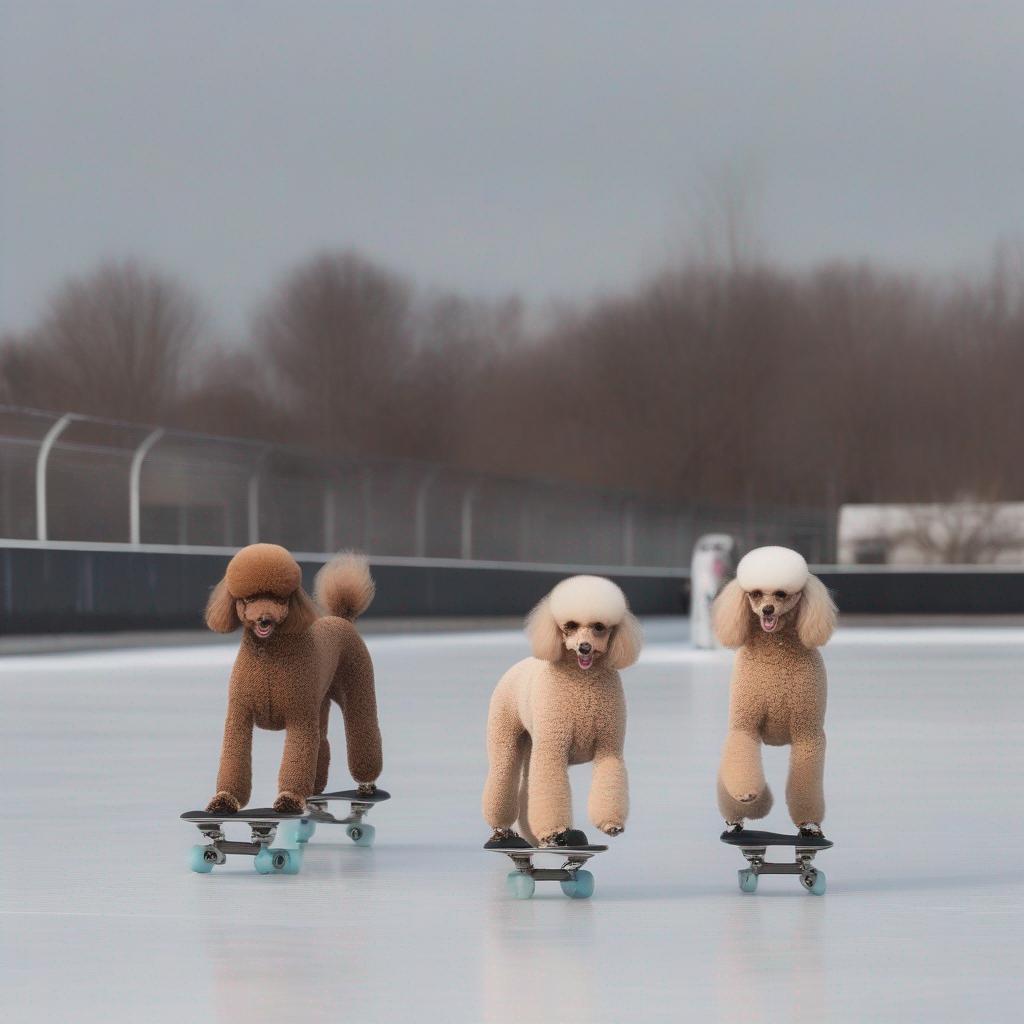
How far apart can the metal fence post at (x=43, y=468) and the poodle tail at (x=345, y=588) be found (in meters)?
14.4

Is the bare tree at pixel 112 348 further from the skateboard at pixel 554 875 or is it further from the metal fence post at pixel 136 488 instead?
the skateboard at pixel 554 875

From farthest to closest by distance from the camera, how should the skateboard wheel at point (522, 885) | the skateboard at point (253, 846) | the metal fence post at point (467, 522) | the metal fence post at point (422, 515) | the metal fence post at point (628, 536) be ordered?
the metal fence post at point (628, 536) < the metal fence post at point (467, 522) < the metal fence post at point (422, 515) < the skateboard at point (253, 846) < the skateboard wheel at point (522, 885)

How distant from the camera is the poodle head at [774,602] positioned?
5.33 meters

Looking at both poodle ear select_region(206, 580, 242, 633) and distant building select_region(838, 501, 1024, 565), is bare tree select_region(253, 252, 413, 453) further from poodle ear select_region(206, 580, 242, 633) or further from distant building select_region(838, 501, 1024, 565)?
poodle ear select_region(206, 580, 242, 633)

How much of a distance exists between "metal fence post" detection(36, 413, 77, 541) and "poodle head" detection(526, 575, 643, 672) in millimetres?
15729

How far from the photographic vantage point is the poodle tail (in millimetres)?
6449

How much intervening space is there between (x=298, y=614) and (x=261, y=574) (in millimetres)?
191

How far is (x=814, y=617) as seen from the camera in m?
5.37

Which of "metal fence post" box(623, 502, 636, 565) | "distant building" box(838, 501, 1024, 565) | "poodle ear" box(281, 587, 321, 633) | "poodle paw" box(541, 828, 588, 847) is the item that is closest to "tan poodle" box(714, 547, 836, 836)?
"poodle paw" box(541, 828, 588, 847)

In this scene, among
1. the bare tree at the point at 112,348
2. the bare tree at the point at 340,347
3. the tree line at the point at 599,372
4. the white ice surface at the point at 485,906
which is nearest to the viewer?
the white ice surface at the point at 485,906

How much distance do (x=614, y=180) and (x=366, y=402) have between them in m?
9.68

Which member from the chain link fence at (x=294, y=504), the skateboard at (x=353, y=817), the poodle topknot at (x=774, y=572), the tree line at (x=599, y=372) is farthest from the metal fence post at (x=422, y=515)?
the poodle topknot at (x=774, y=572)

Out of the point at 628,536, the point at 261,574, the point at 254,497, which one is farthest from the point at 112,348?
the point at 261,574

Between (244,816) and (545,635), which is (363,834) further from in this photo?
(545,635)
